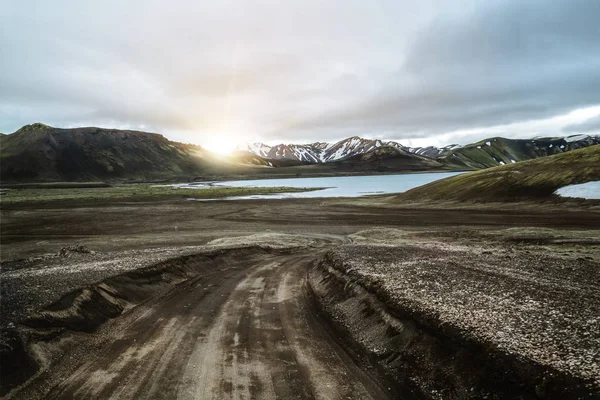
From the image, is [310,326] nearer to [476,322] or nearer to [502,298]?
[476,322]

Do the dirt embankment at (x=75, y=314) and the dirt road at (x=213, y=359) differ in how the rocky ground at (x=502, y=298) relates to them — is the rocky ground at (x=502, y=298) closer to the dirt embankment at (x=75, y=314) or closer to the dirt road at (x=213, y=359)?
the dirt road at (x=213, y=359)

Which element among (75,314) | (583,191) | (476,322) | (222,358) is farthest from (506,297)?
(583,191)

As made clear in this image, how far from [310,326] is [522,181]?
235ft

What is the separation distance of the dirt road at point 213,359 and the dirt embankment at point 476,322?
1316mm

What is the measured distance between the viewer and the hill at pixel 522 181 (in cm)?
6419

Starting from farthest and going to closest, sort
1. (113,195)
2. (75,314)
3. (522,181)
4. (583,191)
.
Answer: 1. (113,195)
2. (522,181)
3. (583,191)
4. (75,314)

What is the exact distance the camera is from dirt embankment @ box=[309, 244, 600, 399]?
26.3ft

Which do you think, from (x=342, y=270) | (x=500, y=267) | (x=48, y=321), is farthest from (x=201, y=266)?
(x=500, y=267)

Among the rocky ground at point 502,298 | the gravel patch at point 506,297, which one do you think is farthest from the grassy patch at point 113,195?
the gravel patch at point 506,297

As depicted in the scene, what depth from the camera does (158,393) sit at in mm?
9039

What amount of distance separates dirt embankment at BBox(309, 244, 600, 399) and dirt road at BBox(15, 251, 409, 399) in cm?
132

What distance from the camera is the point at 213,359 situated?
35.6 ft

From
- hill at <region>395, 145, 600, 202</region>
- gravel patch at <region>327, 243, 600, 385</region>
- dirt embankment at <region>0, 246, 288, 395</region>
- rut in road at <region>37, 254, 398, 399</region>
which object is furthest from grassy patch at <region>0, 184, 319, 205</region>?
rut in road at <region>37, 254, 398, 399</region>

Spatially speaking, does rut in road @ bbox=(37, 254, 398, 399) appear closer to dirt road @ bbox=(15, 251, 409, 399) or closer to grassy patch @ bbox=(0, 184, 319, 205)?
dirt road @ bbox=(15, 251, 409, 399)
